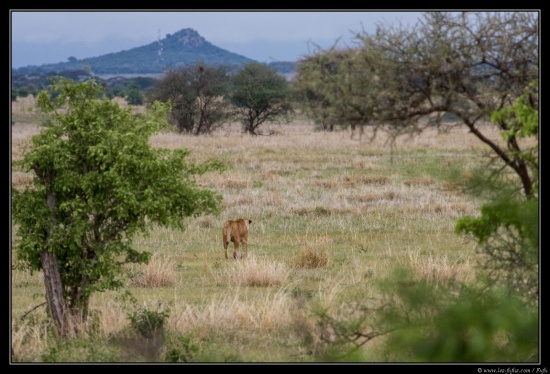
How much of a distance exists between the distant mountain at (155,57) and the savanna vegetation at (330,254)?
132120 mm

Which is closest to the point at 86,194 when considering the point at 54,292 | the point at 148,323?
the point at 54,292

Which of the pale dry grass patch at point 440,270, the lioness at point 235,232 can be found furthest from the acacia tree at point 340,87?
the lioness at point 235,232

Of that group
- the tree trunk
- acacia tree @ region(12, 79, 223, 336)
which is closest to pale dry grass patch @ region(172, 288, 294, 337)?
acacia tree @ region(12, 79, 223, 336)

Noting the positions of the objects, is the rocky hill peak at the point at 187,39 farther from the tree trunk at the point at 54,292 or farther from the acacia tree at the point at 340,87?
the acacia tree at the point at 340,87

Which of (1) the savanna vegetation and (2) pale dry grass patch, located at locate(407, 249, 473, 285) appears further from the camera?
(2) pale dry grass patch, located at locate(407, 249, 473, 285)

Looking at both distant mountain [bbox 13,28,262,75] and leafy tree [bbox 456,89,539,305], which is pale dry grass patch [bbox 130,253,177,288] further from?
distant mountain [bbox 13,28,262,75]

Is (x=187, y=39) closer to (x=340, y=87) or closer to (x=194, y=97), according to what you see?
(x=194, y=97)

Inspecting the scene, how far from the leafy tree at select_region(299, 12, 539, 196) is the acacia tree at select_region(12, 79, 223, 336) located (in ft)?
9.70

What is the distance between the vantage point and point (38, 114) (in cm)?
1178

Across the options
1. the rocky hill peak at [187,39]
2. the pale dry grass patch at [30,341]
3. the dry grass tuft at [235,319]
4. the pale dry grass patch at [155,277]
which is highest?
the rocky hill peak at [187,39]

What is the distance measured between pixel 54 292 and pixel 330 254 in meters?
6.73

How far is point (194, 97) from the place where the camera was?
56.4m

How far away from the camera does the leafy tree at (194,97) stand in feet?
182

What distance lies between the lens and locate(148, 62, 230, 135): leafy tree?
55.3 m
